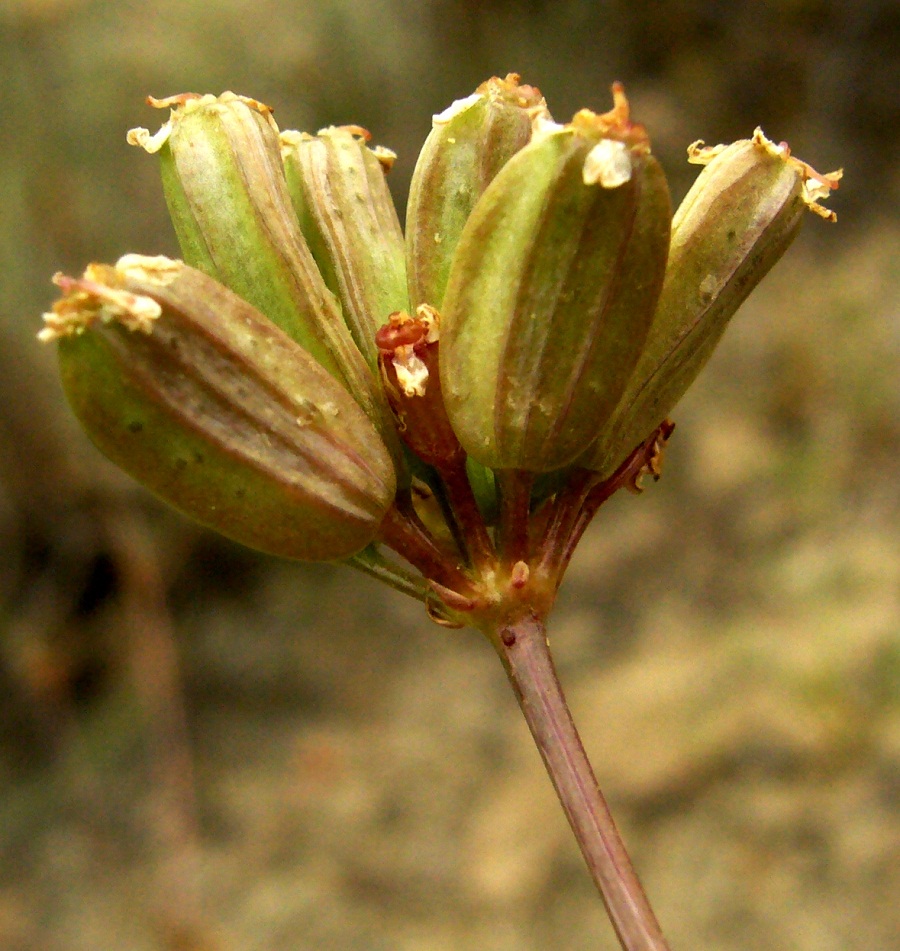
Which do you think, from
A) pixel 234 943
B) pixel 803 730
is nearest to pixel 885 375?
pixel 803 730

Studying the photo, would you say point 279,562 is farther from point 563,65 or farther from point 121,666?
point 563,65

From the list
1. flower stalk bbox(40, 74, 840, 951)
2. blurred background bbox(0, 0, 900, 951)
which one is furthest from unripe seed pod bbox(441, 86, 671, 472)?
blurred background bbox(0, 0, 900, 951)

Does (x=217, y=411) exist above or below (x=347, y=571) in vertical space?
above

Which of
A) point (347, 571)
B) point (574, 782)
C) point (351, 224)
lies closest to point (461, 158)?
point (351, 224)

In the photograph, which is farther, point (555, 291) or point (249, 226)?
point (249, 226)

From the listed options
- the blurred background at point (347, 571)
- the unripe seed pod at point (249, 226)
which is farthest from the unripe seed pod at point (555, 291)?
the blurred background at point (347, 571)

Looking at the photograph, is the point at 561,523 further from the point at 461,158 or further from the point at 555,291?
the point at 461,158

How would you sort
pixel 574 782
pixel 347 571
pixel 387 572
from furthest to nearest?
1. pixel 347 571
2. pixel 387 572
3. pixel 574 782

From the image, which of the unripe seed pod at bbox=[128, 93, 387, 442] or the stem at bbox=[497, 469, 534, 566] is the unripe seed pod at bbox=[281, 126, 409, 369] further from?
the stem at bbox=[497, 469, 534, 566]

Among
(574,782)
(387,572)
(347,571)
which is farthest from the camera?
(347,571)
